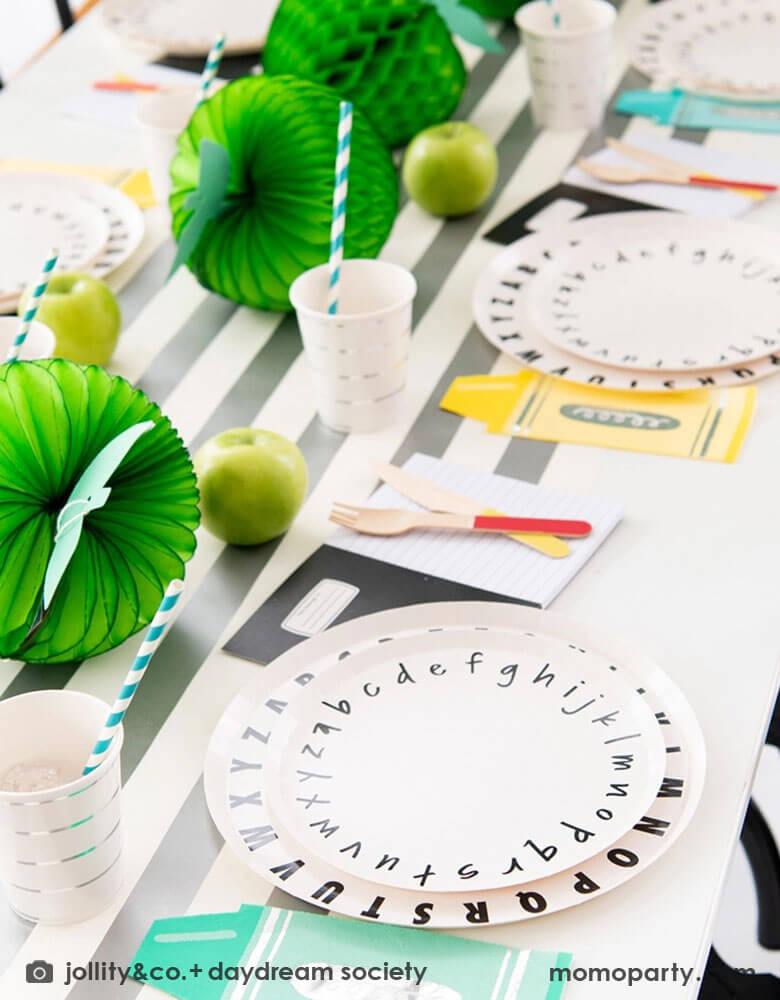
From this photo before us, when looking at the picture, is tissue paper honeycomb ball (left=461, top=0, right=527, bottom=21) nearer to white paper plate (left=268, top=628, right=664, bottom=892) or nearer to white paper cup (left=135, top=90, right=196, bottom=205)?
white paper cup (left=135, top=90, right=196, bottom=205)

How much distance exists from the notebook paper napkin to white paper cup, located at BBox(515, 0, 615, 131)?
1168mm

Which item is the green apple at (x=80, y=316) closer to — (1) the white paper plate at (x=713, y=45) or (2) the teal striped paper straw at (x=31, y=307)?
(2) the teal striped paper straw at (x=31, y=307)

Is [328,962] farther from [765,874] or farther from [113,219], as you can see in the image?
[113,219]

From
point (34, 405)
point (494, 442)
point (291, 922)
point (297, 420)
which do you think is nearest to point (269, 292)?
point (297, 420)

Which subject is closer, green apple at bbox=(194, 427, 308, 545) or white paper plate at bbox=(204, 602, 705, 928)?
white paper plate at bbox=(204, 602, 705, 928)

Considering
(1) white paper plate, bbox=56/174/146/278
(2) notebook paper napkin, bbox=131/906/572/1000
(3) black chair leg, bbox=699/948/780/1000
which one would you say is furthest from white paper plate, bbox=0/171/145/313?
(3) black chair leg, bbox=699/948/780/1000

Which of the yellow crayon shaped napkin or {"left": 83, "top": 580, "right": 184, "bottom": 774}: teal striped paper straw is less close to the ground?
{"left": 83, "top": 580, "right": 184, "bottom": 774}: teal striped paper straw

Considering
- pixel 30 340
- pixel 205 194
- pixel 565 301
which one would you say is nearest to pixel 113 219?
pixel 205 194

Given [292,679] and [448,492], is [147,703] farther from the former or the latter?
[448,492]

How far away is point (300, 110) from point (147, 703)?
2.11 feet

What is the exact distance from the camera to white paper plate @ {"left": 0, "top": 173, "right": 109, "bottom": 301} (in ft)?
4.62

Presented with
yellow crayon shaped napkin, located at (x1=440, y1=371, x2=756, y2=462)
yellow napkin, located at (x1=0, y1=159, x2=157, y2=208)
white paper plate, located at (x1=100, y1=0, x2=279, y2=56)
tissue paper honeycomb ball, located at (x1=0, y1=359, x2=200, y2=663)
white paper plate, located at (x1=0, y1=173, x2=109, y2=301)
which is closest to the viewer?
tissue paper honeycomb ball, located at (x1=0, y1=359, x2=200, y2=663)

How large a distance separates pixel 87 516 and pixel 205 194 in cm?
43

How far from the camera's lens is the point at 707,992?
49.7 inches
